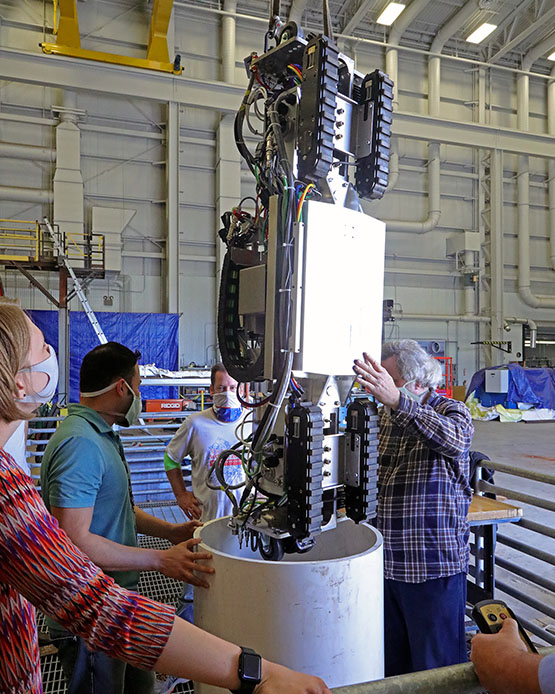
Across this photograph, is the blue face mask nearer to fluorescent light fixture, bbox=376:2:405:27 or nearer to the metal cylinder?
the metal cylinder

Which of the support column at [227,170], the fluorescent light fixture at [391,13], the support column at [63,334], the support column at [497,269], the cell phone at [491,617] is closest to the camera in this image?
the cell phone at [491,617]

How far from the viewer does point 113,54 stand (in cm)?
956

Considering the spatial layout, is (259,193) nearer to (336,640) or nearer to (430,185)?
(336,640)

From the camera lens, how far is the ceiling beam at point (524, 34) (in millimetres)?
11305

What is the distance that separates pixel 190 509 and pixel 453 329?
12672 mm

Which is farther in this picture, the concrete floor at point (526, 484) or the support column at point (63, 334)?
the support column at point (63, 334)

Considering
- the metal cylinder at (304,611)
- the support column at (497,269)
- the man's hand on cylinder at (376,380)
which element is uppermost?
the support column at (497,269)

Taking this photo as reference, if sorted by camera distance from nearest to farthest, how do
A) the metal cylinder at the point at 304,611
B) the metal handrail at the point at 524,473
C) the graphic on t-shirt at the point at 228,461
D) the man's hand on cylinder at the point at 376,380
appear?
the metal cylinder at the point at 304,611 → the man's hand on cylinder at the point at 376,380 → the metal handrail at the point at 524,473 → the graphic on t-shirt at the point at 228,461

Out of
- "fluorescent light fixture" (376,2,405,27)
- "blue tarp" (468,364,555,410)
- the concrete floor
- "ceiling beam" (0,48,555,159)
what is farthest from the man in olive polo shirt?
"fluorescent light fixture" (376,2,405,27)

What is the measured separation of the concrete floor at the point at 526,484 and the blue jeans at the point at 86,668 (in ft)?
6.38

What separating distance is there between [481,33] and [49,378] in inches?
552

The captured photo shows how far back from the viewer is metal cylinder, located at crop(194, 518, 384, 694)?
108 centimetres

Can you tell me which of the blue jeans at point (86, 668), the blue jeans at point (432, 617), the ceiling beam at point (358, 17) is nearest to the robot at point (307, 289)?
the blue jeans at point (86, 668)

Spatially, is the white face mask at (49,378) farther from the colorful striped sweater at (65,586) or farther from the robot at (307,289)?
the robot at (307,289)
